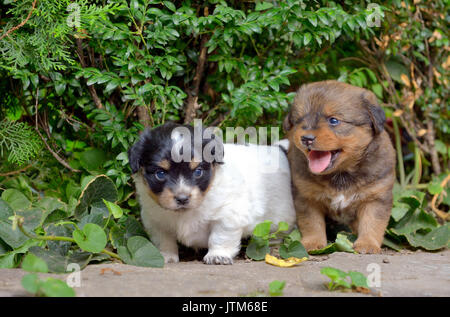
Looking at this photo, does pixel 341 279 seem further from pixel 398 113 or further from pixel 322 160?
pixel 398 113

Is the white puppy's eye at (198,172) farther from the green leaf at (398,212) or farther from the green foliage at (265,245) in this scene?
the green leaf at (398,212)

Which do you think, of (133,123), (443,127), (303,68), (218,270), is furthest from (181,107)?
(443,127)

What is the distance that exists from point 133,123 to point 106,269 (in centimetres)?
193

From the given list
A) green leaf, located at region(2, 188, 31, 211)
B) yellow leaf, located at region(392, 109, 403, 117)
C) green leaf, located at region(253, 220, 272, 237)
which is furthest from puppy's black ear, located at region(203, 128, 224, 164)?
yellow leaf, located at region(392, 109, 403, 117)

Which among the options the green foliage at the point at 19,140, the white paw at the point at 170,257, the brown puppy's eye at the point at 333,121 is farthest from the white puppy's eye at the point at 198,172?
the green foliage at the point at 19,140

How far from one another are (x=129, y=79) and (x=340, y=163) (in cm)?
208

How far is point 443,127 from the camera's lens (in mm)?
6828

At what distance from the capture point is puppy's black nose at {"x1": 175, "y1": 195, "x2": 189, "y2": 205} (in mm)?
4094

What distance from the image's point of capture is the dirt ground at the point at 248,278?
3.30m

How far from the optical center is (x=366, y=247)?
4.73 meters

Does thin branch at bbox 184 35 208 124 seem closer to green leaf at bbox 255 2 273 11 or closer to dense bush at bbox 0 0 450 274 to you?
dense bush at bbox 0 0 450 274

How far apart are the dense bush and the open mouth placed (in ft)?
2.56

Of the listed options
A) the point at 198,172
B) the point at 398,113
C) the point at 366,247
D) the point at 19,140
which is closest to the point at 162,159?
the point at 198,172
